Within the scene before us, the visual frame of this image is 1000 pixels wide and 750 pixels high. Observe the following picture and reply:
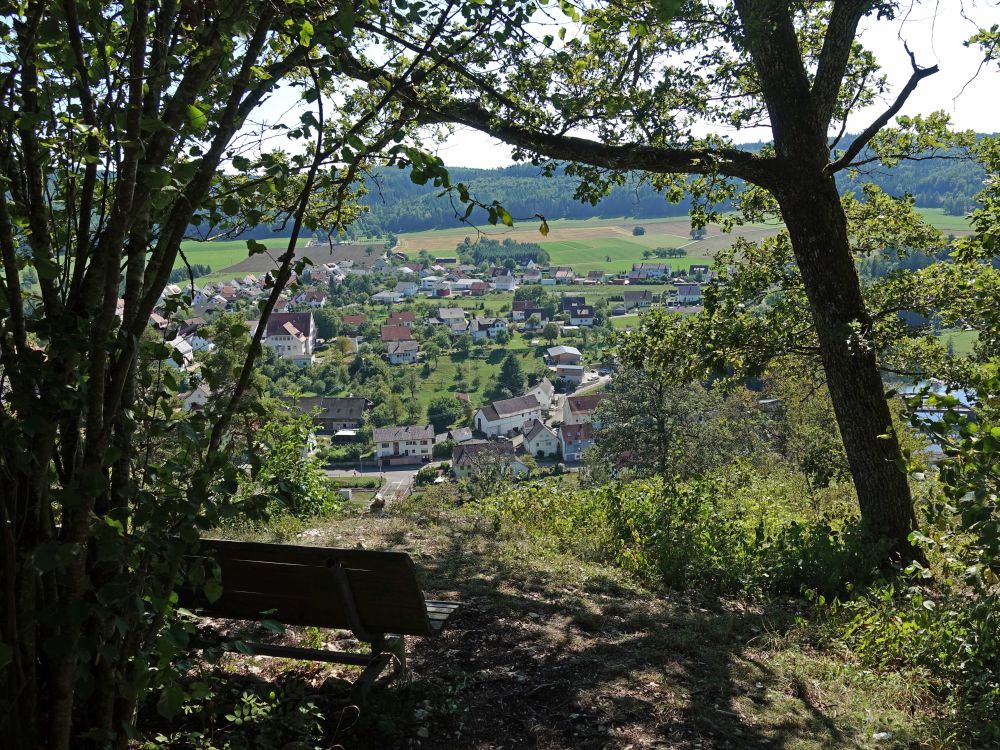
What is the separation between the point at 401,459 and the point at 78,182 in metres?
47.5

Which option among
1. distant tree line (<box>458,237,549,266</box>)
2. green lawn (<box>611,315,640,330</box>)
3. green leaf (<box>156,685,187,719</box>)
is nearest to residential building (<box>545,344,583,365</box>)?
green lawn (<box>611,315,640,330</box>)

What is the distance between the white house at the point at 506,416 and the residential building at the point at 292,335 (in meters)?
18.1

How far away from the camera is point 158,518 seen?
2.01 metres

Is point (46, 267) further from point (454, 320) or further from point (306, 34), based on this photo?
point (454, 320)

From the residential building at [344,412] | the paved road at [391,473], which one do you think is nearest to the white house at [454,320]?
the residential building at [344,412]

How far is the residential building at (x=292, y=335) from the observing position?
66688 millimetres

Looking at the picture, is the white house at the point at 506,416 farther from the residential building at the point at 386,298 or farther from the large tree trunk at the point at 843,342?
the large tree trunk at the point at 843,342

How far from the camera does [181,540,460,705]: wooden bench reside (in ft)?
11.5

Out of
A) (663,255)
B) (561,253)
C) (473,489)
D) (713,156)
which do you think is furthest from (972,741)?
(561,253)

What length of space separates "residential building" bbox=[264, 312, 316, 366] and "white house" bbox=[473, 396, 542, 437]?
18.1 m

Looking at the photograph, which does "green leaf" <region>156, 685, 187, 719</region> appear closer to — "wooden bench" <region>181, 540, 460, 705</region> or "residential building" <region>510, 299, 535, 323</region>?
"wooden bench" <region>181, 540, 460, 705</region>

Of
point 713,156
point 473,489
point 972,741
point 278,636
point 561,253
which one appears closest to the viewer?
point 972,741

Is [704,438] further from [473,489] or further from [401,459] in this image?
[401,459]

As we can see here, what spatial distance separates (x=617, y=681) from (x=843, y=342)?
3275mm
